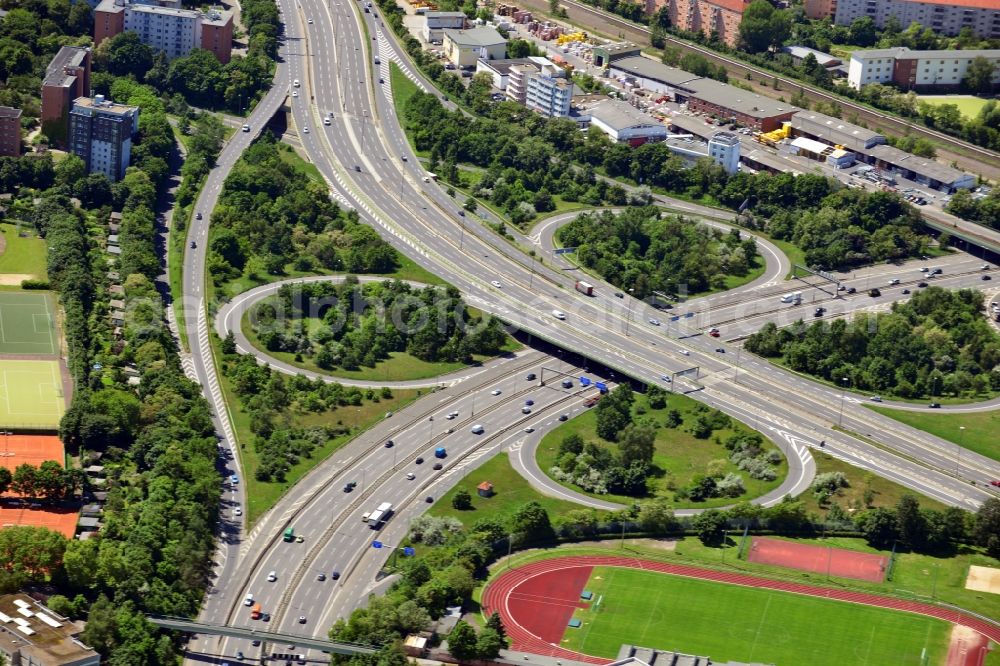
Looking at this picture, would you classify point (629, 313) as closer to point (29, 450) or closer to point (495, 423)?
point (495, 423)

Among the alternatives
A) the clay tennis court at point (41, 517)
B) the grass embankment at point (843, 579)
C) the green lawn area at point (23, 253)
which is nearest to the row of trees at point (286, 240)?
the green lawn area at point (23, 253)

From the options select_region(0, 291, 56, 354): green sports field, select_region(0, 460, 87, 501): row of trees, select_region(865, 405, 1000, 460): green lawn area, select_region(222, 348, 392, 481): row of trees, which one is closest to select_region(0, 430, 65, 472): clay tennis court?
select_region(0, 460, 87, 501): row of trees

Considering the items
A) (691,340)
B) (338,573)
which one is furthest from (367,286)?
(338,573)

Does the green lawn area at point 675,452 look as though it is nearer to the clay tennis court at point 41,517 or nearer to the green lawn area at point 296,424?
the green lawn area at point 296,424

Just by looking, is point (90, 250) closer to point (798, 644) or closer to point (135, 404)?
point (135, 404)

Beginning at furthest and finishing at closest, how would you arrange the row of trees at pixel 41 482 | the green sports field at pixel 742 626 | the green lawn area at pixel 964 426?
the green lawn area at pixel 964 426, the row of trees at pixel 41 482, the green sports field at pixel 742 626

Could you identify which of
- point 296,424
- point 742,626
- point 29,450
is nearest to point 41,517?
point 29,450
